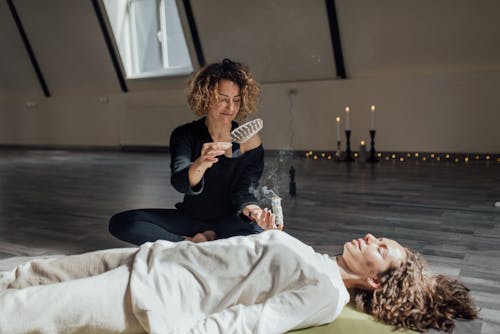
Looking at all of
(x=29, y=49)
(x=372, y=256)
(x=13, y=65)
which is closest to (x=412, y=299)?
(x=372, y=256)

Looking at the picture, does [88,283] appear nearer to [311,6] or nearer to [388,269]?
[388,269]

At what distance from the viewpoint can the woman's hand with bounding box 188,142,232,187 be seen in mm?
1434

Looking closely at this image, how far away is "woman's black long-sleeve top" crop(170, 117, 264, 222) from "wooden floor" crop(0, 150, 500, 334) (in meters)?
0.55

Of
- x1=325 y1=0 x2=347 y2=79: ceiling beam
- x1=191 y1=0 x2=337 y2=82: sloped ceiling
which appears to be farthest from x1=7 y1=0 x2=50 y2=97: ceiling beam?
x1=325 y1=0 x2=347 y2=79: ceiling beam

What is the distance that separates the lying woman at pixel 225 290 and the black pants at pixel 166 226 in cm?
41

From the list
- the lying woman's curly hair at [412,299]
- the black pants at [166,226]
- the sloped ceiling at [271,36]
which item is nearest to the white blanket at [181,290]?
the lying woman's curly hair at [412,299]

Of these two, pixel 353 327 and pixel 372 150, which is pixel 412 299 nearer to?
pixel 353 327

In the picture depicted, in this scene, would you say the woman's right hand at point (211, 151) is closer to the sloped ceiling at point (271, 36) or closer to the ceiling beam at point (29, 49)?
the sloped ceiling at point (271, 36)

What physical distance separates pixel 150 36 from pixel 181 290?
5.75 meters

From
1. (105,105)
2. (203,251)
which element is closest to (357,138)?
(105,105)

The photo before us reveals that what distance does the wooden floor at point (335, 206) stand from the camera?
6.75 ft

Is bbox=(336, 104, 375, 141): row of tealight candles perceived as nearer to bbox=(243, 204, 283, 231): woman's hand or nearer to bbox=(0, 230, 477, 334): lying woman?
bbox=(243, 204, 283, 231): woman's hand

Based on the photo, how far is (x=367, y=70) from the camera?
5.08 meters

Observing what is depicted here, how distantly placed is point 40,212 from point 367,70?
3.53 meters
